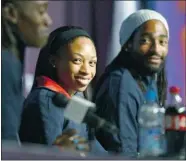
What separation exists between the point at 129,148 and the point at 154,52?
19.4 inches

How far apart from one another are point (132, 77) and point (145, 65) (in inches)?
3.6

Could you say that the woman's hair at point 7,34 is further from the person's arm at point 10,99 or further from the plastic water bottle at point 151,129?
the plastic water bottle at point 151,129

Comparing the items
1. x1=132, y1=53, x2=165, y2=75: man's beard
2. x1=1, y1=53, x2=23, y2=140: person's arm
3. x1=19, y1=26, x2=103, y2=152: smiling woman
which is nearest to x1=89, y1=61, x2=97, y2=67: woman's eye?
x1=19, y1=26, x2=103, y2=152: smiling woman

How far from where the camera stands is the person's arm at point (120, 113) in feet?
13.2

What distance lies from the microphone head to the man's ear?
386 mm

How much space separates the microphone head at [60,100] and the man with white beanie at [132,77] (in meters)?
0.20

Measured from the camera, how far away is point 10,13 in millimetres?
3779

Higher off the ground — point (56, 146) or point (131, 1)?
point (131, 1)

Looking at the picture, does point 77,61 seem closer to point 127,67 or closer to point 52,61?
point 52,61

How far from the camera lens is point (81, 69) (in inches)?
154

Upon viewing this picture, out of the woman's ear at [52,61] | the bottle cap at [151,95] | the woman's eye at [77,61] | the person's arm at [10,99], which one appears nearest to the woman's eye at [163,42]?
the bottle cap at [151,95]

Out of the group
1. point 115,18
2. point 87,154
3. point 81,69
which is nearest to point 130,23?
point 115,18

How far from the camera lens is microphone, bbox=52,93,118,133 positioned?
385cm

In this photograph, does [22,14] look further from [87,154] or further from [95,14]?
[87,154]
